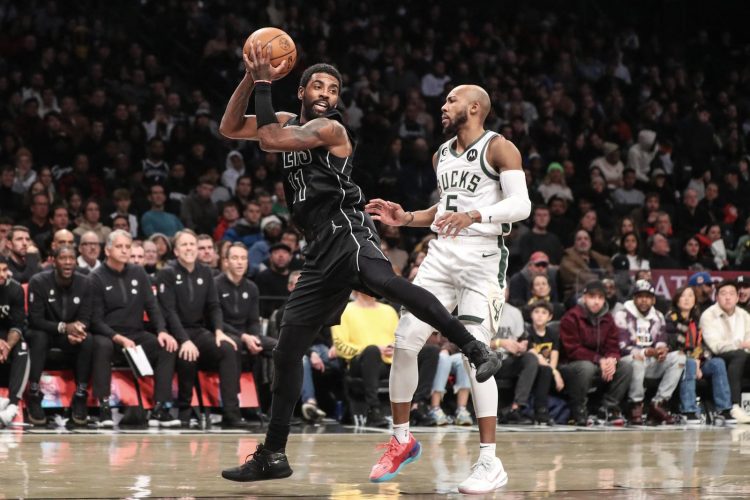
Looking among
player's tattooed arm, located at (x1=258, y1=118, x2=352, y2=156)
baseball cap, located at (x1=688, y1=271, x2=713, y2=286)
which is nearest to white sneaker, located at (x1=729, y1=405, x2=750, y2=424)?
baseball cap, located at (x1=688, y1=271, x2=713, y2=286)

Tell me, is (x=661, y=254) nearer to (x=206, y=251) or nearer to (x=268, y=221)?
(x=268, y=221)

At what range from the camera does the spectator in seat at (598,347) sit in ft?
36.7

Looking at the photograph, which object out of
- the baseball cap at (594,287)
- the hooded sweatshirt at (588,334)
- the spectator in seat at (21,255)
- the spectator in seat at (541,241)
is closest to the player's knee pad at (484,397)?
the hooded sweatshirt at (588,334)

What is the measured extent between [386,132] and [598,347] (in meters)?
6.85

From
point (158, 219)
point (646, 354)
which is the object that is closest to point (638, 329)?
point (646, 354)

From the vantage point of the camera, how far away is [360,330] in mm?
10781

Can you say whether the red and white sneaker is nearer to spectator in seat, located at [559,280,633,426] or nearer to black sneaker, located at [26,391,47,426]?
black sneaker, located at [26,391,47,426]

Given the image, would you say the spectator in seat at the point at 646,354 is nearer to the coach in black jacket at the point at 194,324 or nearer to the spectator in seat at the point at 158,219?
the coach in black jacket at the point at 194,324

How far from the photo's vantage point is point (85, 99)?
613 inches

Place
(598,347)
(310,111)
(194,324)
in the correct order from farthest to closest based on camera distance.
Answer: (598,347) → (194,324) → (310,111)

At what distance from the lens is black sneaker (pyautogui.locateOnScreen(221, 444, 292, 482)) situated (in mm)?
5891

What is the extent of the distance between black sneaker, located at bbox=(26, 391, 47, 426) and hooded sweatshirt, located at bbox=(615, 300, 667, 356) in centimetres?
539

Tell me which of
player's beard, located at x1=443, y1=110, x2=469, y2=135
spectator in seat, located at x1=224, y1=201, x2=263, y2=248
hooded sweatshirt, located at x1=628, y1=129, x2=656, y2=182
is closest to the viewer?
player's beard, located at x1=443, y1=110, x2=469, y2=135

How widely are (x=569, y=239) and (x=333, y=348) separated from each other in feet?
17.0
